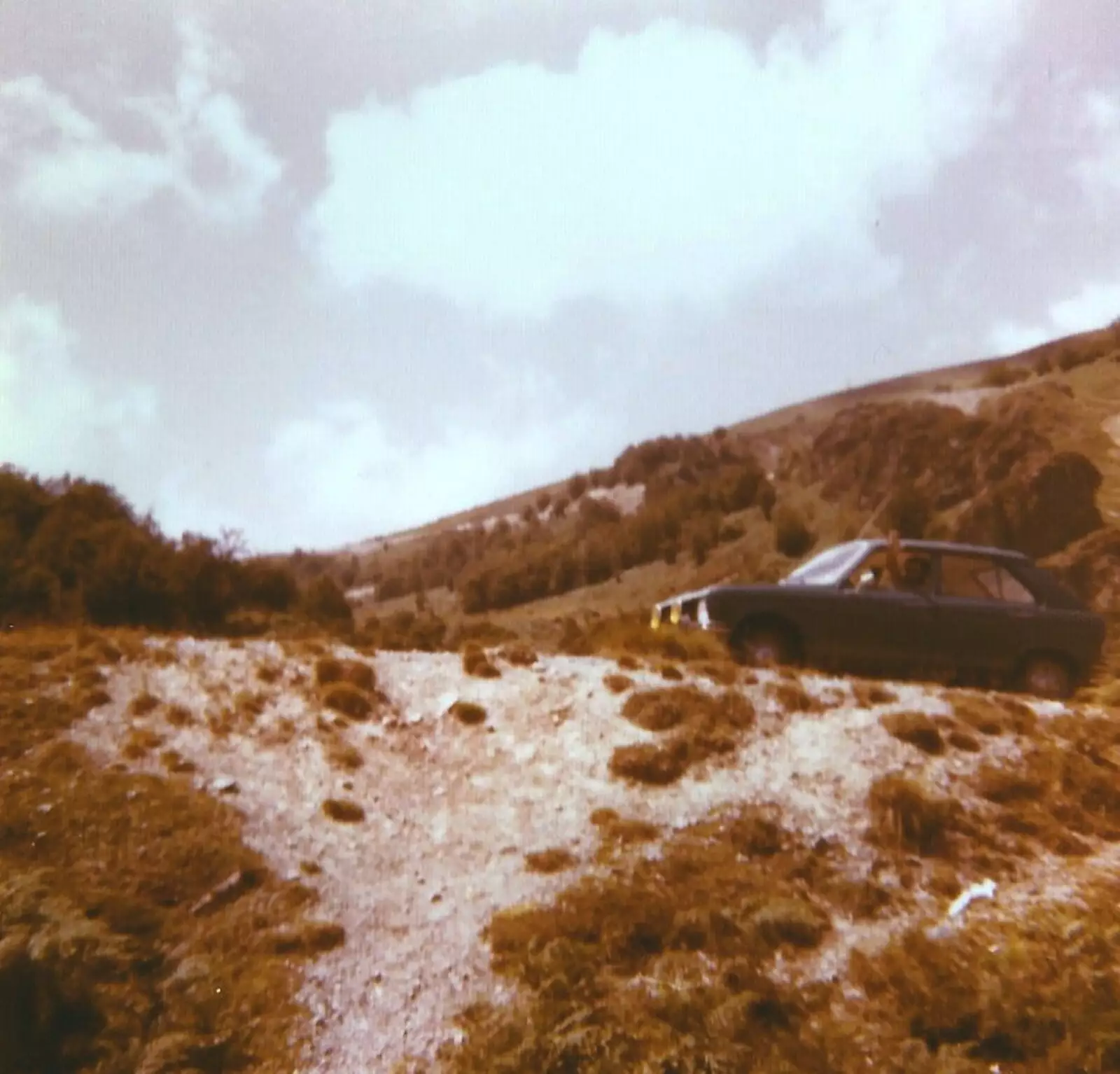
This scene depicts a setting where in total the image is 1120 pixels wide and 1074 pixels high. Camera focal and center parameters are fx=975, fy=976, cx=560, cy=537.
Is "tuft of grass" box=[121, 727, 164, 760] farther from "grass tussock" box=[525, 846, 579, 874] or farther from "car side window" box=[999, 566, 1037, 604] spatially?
"car side window" box=[999, 566, 1037, 604]

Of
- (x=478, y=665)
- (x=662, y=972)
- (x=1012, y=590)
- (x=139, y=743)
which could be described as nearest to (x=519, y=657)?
(x=478, y=665)

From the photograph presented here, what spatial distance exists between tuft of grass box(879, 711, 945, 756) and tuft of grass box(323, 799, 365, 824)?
4.41 meters

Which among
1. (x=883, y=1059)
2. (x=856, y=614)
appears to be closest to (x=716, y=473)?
(x=856, y=614)

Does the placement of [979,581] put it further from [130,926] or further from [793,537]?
[793,537]

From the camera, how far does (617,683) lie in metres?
9.25

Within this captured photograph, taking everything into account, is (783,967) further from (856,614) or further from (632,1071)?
(856,614)

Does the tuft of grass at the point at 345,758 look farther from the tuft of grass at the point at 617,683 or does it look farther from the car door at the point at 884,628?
the car door at the point at 884,628

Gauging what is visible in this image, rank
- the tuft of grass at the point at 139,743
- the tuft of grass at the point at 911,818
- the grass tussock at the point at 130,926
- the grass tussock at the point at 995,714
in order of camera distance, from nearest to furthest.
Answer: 1. the grass tussock at the point at 130,926
2. the tuft of grass at the point at 911,818
3. the tuft of grass at the point at 139,743
4. the grass tussock at the point at 995,714

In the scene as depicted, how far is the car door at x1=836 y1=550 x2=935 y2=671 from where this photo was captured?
9.54 meters

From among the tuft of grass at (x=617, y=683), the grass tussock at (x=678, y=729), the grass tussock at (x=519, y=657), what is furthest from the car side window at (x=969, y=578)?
the grass tussock at (x=519, y=657)

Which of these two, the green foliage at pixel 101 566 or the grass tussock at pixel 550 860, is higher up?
the green foliage at pixel 101 566

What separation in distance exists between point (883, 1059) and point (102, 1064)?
374 cm

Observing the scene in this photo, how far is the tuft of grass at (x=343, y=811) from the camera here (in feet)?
23.3

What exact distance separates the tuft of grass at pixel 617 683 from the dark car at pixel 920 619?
91 centimetres
